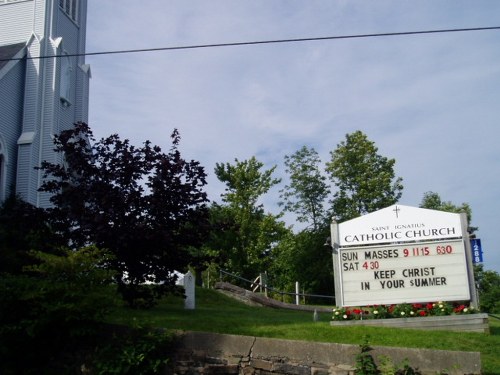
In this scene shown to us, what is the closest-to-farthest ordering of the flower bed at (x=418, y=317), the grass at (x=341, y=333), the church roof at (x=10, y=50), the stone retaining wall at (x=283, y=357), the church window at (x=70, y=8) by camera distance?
the stone retaining wall at (x=283, y=357), the grass at (x=341, y=333), the flower bed at (x=418, y=317), the church roof at (x=10, y=50), the church window at (x=70, y=8)

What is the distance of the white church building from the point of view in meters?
23.7

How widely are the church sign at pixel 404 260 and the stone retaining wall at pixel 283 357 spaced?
380 centimetres

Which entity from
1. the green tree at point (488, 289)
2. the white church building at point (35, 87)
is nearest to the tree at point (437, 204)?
the green tree at point (488, 289)

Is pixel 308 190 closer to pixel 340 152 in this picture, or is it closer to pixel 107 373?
pixel 340 152

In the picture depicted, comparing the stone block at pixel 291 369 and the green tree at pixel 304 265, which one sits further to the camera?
the green tree at pixel 304 265

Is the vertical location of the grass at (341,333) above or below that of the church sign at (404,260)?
below

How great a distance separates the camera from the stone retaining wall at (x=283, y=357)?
9.45 meters

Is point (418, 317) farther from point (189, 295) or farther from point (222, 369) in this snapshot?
point (189, 295)

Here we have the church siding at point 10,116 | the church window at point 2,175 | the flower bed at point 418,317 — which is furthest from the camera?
the church siding at point 10,116

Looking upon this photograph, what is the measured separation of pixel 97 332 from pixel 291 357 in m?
3.59

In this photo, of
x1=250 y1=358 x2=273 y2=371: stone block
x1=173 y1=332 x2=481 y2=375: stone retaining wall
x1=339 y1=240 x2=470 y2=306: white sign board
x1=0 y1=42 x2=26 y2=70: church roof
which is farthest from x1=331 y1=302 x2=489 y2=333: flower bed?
x1=0 y1=42 x2=26 y2=70: church roof

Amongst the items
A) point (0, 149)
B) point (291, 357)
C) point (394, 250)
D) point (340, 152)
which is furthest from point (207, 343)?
point (340, 152)

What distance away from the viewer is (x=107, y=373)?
10305 mm

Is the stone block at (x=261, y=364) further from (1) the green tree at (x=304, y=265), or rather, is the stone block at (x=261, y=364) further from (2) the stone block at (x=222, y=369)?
(1) the green tree at (x=304, y=265)
